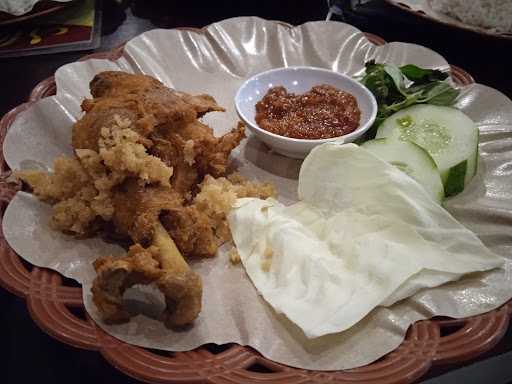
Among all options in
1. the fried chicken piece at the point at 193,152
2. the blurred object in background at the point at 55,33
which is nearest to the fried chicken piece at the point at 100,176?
the fried chicken piece at the point at 193,152

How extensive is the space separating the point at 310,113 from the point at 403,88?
2.26 feet

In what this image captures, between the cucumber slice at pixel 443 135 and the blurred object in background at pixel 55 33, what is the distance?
2358 mm

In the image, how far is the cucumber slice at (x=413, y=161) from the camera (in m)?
2.50

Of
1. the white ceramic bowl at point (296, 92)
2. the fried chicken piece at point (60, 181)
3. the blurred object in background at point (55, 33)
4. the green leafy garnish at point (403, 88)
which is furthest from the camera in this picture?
the blurred object in background at point (55, 33)

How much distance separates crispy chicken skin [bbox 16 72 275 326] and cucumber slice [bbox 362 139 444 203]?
2.03ft

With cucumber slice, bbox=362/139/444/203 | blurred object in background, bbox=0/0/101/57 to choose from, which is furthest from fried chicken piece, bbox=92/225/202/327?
blurred object in background, bbox=0/0/101/57

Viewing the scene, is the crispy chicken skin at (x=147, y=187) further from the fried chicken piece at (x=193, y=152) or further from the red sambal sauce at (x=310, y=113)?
the red sambal sauce at (x=310, y=113)

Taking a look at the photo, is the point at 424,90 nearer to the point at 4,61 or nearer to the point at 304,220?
the point at 304,220

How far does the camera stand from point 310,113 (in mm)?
2973

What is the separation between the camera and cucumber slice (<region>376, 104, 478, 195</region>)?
8.72 ft

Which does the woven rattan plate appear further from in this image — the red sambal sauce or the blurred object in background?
the blurred object in background

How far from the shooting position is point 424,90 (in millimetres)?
3174

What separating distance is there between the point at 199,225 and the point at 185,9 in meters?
Result: 2.88

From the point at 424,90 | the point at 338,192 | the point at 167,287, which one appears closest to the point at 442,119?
the point at 424,90
